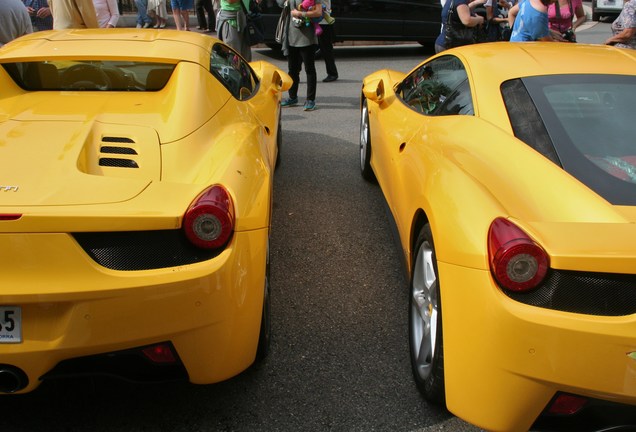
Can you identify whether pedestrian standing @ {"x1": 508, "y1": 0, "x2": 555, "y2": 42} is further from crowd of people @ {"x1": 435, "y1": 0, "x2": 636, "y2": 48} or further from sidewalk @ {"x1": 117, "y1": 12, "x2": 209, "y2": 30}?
sidewalk @ {"x1": 117, "y1": 12, "x2": 209, "y2": 30}

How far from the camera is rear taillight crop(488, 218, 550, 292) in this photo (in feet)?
5.94

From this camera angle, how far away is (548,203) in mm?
2111

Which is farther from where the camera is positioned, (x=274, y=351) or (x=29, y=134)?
(x=274, y=351)

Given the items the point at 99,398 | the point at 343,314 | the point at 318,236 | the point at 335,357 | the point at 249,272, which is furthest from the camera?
the point at 318,236

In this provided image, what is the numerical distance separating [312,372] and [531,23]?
4193 millimetres

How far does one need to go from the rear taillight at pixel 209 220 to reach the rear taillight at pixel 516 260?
92 centimetres

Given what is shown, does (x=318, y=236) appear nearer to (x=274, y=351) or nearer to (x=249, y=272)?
(x=274, y=351)

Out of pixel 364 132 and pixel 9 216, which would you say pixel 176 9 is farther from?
pixel 9 216

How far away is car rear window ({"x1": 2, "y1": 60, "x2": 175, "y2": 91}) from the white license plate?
1.69 meters

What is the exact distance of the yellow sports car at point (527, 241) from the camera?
1773 millimetres

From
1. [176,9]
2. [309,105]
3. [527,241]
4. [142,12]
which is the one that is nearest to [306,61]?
[309,105]

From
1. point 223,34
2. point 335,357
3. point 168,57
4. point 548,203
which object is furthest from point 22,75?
point 223,34

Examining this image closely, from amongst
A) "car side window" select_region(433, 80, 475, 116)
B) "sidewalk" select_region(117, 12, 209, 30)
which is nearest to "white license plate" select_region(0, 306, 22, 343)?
"car side window" select_region(433, 80, 475, 116)

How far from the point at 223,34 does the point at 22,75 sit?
3985 mm
